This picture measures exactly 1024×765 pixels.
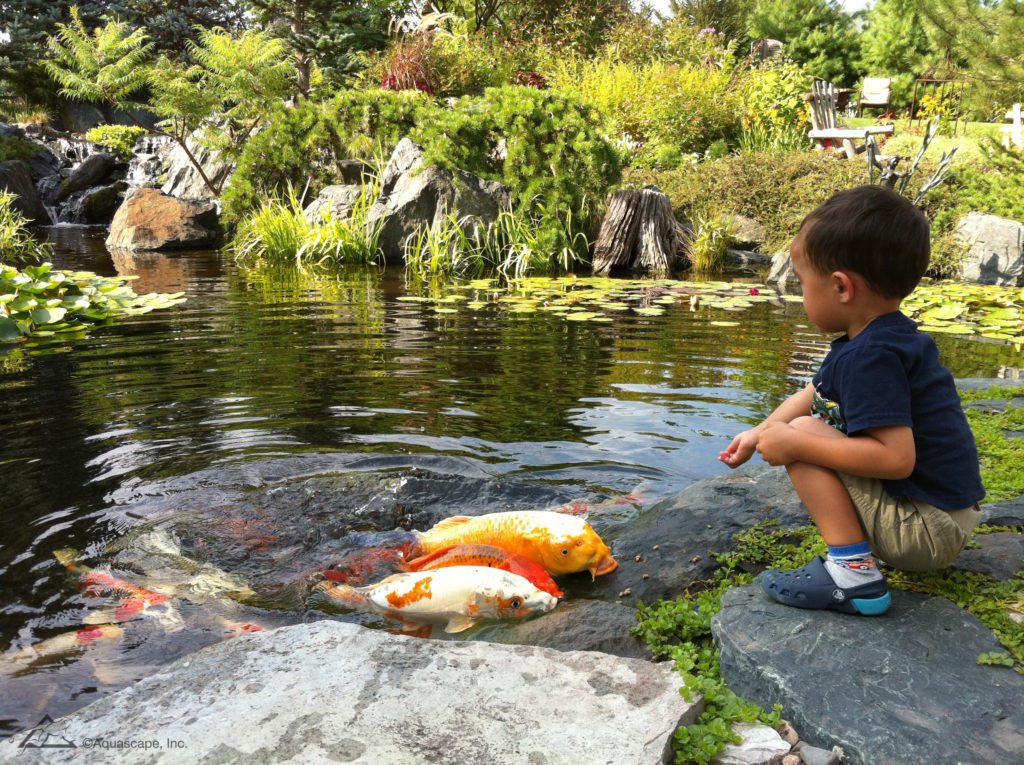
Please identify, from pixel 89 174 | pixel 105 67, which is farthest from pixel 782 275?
pixel 89 174

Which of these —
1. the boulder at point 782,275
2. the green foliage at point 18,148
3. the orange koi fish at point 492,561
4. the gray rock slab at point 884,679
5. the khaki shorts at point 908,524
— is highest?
the green foliage at point 18,148

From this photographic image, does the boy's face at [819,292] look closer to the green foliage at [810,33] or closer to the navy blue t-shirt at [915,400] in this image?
the navy blue t-shirt at [915,400]

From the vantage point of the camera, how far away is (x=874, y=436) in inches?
77.3

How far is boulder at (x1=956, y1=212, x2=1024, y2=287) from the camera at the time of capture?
1040cm

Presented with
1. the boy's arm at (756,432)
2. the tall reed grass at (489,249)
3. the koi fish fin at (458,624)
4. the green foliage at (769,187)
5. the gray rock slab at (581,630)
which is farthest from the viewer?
the green foliage at (769,187)

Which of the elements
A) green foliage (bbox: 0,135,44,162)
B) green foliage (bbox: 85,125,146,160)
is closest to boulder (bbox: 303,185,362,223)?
green foliage (bbox: 85,125,146,160)

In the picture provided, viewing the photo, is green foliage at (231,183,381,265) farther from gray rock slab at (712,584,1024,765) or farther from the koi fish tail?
gray rock slab at (712,584,1024,765)

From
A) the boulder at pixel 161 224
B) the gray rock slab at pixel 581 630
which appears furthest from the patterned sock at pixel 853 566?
the boulder at pixel 161 224

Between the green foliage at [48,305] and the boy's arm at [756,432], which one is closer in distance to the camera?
the boy's arm at [756,432]

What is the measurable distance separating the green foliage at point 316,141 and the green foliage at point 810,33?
1675 centimetres

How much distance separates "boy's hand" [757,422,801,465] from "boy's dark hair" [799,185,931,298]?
17.5 inches

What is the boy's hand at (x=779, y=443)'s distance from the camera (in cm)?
206

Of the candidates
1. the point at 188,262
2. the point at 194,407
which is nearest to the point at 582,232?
the point at 188,262

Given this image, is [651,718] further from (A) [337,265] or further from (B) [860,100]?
(B) [860,100]
